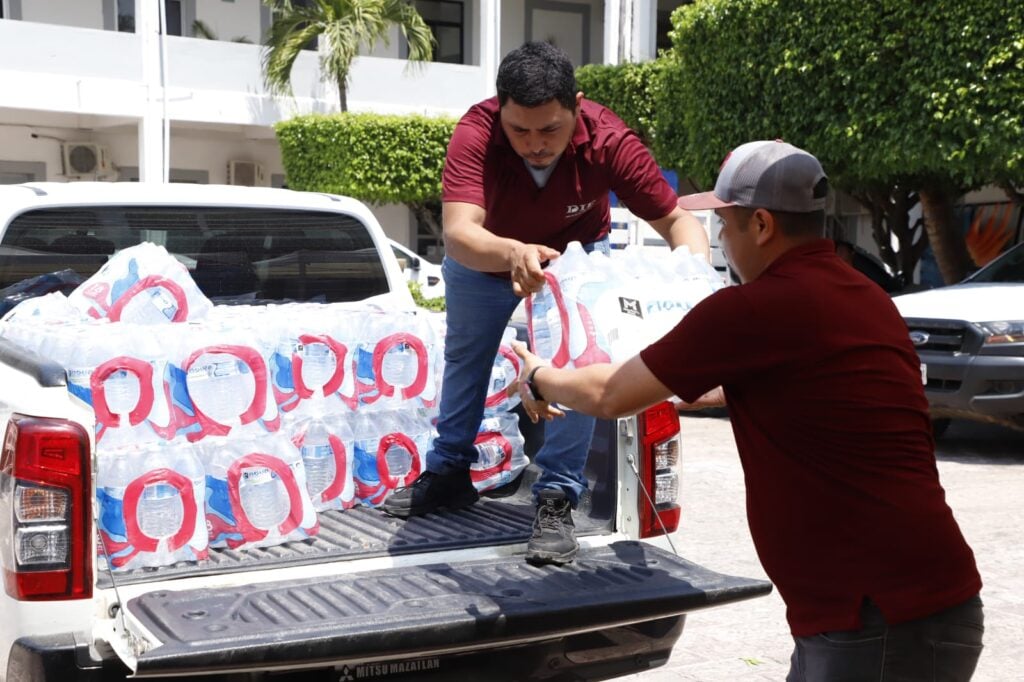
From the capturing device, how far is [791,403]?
8.57 feet

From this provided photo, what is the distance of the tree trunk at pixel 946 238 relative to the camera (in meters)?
15.2

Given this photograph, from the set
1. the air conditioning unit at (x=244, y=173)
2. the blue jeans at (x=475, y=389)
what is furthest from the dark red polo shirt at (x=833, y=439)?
the air conditioning unit at (x=244, y=173)

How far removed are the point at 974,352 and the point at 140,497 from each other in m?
7.40

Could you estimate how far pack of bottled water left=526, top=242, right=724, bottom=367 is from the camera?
332 cm

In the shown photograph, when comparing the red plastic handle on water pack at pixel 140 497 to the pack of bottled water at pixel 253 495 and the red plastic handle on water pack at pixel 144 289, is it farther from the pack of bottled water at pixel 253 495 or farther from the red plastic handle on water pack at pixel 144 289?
the red plastic handle on water pack at pixel 144 289

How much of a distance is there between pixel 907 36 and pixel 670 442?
9.29 metres

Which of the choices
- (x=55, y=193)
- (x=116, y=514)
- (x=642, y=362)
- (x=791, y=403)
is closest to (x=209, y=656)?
(x=116, y=514)

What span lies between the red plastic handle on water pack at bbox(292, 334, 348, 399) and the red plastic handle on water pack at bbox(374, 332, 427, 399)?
5.4 inches

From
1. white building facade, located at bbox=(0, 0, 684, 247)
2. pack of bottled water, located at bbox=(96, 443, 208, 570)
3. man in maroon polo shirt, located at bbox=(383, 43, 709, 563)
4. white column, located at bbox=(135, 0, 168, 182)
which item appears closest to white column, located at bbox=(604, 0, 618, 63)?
white building facade, located at bbox=(0, 0, 684, 247)

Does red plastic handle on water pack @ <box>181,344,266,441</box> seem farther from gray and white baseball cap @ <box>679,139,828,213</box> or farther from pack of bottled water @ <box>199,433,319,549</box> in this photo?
gray and white baseball cap @ <box>679,139,828,213</box>

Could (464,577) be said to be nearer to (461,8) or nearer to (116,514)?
(116,514)

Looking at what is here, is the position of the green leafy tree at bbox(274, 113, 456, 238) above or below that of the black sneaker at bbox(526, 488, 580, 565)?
above

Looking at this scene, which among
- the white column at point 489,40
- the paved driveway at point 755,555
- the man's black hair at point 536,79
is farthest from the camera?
the white column at point 489,40

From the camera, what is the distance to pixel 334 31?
81.4 feet
